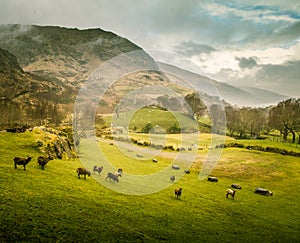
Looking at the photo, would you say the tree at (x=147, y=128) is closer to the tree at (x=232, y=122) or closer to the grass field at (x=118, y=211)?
the tree at (x=232, y=122)

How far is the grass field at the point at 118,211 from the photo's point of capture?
20.7 metres

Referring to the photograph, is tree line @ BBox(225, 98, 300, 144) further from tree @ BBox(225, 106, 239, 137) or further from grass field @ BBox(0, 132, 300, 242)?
grass field @ BBox(0, 132, 300, 242)

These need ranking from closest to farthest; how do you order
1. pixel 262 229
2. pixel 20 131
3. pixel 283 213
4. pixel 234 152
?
pixel 262 229 < pixel 283 213 < pixel 20 131 < pixel 234 152

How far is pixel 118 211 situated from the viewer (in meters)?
26.0

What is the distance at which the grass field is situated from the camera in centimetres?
2069

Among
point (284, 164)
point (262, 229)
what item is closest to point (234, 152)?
point (284, 164)

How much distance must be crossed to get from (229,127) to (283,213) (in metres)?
111

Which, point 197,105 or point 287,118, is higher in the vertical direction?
point 197,105

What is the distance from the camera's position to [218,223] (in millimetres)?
28641

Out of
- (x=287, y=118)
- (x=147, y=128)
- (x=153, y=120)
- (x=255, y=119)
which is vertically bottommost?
(x=147, y=128)

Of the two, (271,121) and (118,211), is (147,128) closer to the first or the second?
(271,121)

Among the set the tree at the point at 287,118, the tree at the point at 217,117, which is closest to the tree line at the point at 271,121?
the tree at the point at 287,118

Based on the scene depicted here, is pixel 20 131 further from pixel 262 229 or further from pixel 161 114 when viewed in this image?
pixel 161 114

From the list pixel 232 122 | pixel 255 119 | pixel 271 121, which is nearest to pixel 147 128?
pixel 232 122
